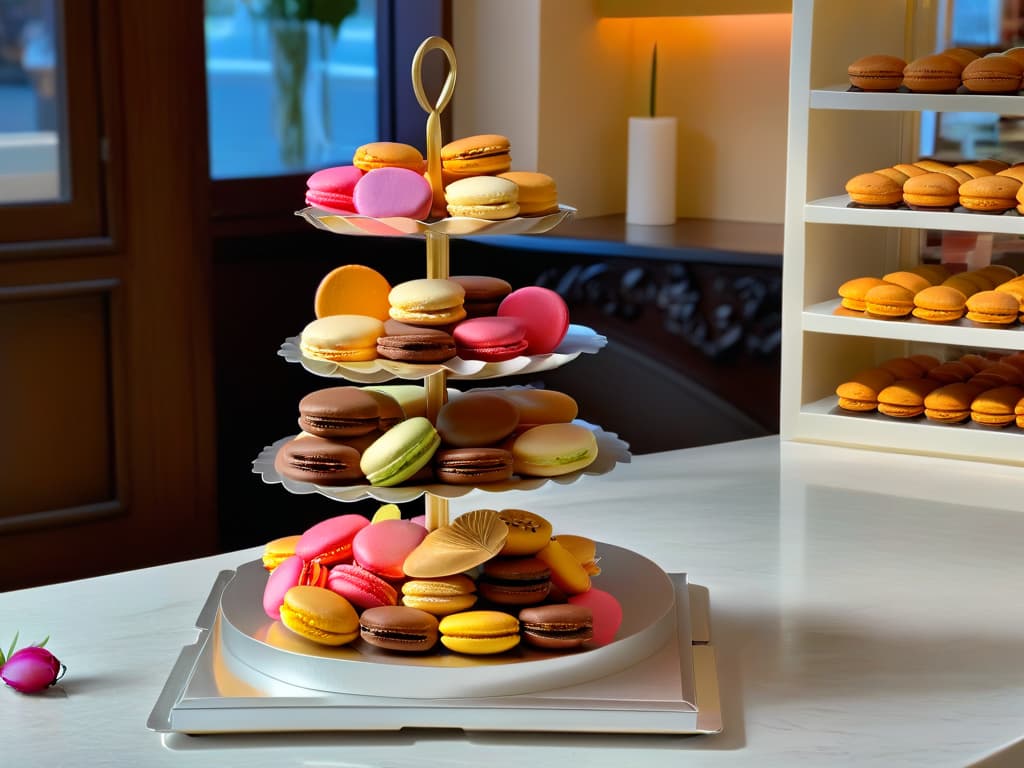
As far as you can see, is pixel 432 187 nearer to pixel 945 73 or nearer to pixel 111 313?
pixel 945 73

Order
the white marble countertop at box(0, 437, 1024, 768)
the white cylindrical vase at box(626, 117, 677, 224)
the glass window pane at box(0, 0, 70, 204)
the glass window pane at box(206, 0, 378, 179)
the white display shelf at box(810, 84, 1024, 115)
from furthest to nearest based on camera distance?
1. the glass window pane at box(206, 0, 378, 179)
2. the white cylindrical vase at box(626, 117, 677, 224)
3. the glass window pane at box(0, 0, 70, 204)
4. the white display shelf at box(810, 84, 1024, 115)
5. the white marble countertop at box(0, 437, 1024, 768)

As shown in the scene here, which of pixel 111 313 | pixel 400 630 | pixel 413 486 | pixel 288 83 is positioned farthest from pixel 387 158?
pixel 288 83

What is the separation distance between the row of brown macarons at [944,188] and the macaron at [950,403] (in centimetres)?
23

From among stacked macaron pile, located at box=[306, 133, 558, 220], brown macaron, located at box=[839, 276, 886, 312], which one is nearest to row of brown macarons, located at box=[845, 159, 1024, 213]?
brown macaron, located at box=[839, 276, 886, 312]

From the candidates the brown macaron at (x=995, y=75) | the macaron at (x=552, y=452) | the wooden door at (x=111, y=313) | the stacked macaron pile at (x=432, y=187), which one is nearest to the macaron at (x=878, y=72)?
the brown macaron at (x=995, y=75)

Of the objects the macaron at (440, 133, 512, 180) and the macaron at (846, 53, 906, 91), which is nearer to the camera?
the macaron at (440, 133, 512, 180)

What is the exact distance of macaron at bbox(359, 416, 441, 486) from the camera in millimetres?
990

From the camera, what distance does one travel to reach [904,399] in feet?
5.77

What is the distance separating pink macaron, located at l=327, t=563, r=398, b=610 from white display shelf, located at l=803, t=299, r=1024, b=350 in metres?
0.92

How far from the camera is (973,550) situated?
138 cm

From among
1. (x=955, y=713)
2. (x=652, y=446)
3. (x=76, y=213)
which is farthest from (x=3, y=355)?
(x=955, y=713)

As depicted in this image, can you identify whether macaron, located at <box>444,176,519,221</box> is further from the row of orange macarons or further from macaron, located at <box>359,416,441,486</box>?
the row of orange macarons

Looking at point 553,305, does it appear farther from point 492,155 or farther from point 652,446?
point 652,446

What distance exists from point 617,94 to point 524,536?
7.59 ft
